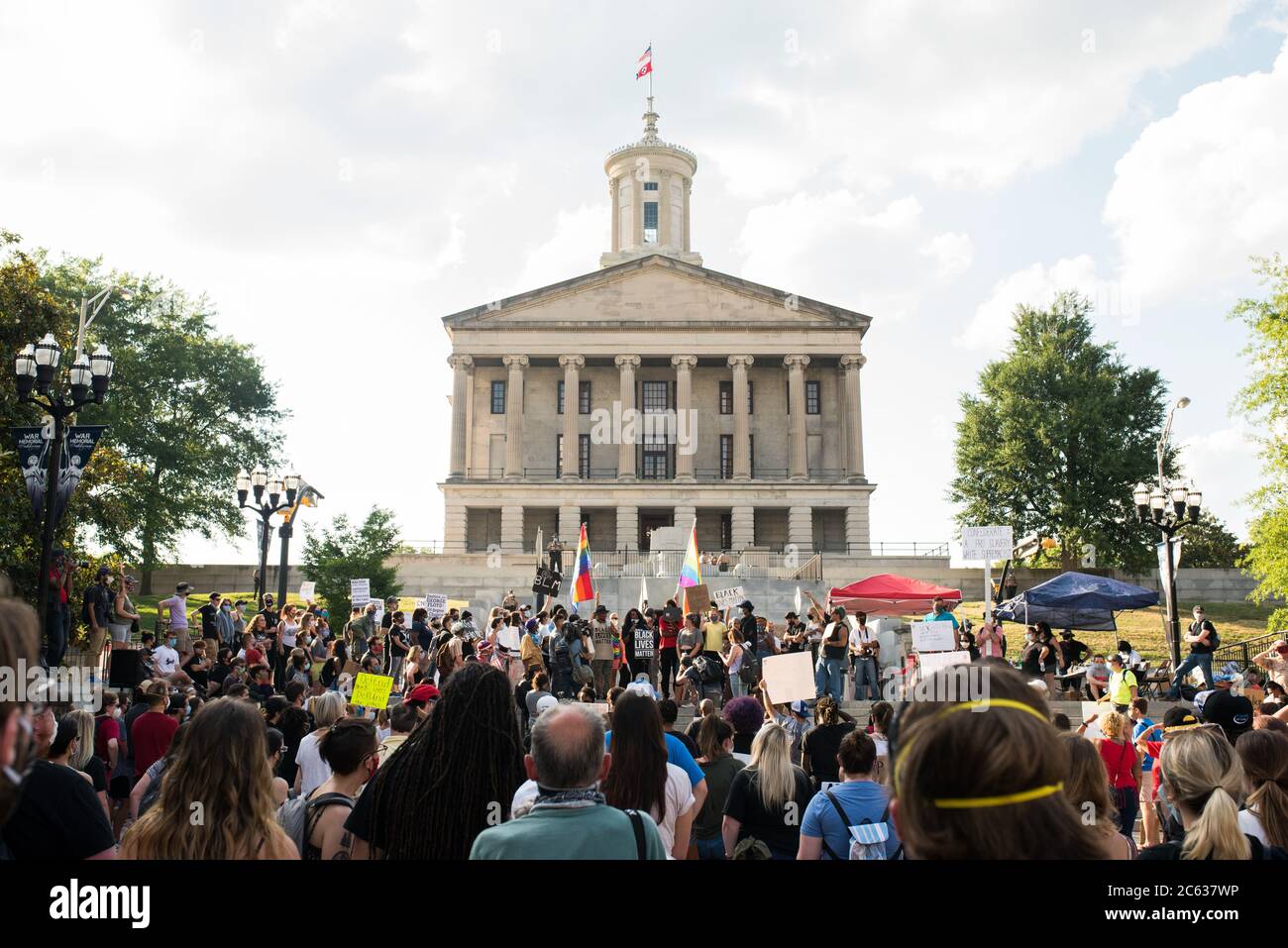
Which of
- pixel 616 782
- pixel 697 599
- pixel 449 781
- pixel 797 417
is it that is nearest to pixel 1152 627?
pixel 697 599

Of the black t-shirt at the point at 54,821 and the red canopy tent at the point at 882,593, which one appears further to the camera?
the red canopy tent at the point at 882,593

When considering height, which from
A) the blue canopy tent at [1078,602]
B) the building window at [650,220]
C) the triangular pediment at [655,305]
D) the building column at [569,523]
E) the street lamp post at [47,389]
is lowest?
the blue canopy tent at [1078,602]

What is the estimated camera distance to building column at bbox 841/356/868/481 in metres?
62.1

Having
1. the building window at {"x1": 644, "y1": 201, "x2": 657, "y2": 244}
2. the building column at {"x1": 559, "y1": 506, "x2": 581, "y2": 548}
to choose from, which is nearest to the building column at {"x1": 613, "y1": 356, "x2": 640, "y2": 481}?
the building column at {"x1": 559, "y1": 506, "x2": 581, "y2": 548}

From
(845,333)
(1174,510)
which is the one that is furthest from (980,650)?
(845,333)

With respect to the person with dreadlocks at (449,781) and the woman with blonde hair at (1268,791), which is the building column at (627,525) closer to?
the woman with blonde hair at (1268,791)

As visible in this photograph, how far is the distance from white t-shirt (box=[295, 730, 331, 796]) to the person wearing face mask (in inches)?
98.8

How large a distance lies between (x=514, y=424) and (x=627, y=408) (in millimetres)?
7000

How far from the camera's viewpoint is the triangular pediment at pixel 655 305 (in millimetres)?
62938

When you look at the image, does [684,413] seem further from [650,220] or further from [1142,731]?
[1142,731]

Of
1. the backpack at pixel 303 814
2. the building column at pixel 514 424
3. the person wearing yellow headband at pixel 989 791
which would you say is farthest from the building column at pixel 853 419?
the person wearing yellow headband at pixel 989 791

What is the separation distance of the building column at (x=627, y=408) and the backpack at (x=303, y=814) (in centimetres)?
5643
